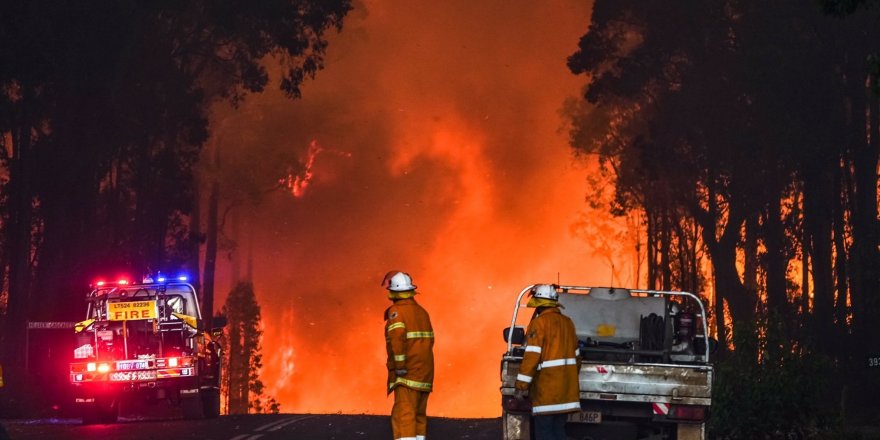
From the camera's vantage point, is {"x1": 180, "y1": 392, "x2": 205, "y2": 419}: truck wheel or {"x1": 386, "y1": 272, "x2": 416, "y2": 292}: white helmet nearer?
{"x1": 386, "y1": 272, "x2": 416, "y2": 292}: white helmet

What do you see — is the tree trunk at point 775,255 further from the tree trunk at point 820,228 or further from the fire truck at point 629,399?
the fire truck at point 629,399

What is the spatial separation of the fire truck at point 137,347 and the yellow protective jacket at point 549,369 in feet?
37.9

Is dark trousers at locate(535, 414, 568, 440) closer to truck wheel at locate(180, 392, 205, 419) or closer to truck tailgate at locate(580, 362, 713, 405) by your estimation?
truck tailgate at locate(580, 362, 713, 405)

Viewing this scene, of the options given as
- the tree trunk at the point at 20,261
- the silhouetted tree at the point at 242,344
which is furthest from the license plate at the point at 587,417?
the silhouetted tree at the point at 242,344

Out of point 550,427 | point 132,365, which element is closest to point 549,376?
point 550,427

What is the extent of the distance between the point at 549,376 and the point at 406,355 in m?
1.28

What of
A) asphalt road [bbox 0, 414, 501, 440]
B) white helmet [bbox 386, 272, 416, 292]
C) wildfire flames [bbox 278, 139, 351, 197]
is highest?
wildfire flames [bbox 278, 139, 351, 197]

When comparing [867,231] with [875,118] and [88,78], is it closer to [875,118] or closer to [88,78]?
[875,118]

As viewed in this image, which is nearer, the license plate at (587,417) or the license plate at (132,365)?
the license plate at (587,417)

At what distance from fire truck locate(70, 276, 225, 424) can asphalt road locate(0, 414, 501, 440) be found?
0.58 metres

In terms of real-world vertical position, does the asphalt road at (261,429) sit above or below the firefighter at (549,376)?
below

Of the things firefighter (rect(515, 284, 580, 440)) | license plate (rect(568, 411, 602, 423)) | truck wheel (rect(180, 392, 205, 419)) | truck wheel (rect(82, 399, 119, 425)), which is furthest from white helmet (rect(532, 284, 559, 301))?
truck wheel (rect(180, 392, 205, 419))

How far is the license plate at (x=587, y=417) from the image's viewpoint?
14.0 metres

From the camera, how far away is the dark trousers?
1262 cm
